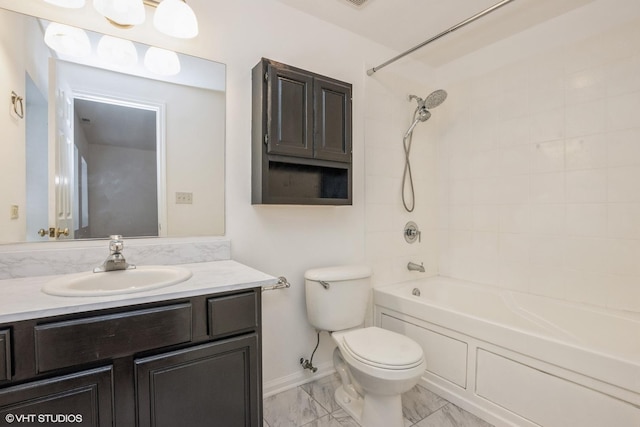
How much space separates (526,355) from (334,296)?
994mm

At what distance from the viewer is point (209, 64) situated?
5.49 ft

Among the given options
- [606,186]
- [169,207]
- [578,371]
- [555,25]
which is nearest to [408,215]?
[606,186]

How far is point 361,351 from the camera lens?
1541 mm

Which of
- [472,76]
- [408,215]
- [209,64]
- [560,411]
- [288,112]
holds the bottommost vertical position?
[560,411]

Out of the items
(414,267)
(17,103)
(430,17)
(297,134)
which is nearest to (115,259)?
(17,103)

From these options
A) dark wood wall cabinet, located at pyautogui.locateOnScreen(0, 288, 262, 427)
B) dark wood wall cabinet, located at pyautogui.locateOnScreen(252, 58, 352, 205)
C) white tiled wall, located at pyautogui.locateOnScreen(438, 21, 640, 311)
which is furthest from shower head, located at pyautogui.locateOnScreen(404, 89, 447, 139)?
dark wood wall cabinet, located at pyautogui.locateOnScreen(0, 288, 262, 427)

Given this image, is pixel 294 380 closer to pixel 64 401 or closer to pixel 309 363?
pixel 309 363

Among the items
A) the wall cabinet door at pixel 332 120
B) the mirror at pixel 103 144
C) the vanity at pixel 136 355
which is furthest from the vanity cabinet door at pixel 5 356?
the wall cabinet door at pixel 332 120

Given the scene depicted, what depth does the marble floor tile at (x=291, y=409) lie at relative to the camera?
166 cm

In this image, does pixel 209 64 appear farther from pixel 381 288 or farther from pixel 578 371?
pixel 578 371

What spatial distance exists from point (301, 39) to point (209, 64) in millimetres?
634

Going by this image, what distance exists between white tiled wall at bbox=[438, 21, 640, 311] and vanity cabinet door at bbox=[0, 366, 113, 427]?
7.98 ft

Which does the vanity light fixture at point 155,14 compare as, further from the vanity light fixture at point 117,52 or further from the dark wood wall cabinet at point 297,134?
the dark wood wall cabinet at point 297,134

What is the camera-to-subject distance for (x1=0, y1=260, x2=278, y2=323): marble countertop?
0.89 meters
